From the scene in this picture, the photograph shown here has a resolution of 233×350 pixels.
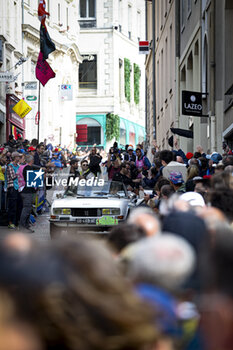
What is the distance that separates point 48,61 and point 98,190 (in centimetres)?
4075

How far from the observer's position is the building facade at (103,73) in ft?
258

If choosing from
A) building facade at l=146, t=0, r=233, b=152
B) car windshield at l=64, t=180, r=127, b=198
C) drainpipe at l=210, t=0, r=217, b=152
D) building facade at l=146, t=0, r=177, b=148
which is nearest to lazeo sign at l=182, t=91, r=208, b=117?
building facade at l=146, t=0, r=233, b=152

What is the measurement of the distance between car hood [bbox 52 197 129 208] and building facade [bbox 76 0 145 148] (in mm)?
58907

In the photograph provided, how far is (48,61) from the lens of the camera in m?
58.1

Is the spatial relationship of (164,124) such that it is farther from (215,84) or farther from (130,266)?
(130,266)

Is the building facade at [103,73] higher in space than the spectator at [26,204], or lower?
higher

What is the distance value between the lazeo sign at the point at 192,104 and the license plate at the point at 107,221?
7643 millimetres

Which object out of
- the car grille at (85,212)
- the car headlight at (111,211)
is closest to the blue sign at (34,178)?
the car grille at (85,212)

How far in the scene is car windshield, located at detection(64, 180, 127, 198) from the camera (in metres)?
18.1

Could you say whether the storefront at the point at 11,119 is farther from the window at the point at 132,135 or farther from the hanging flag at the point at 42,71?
the window at the point at 132,135

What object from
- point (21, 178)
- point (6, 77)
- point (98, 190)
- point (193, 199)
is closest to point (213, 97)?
point (98, 190)

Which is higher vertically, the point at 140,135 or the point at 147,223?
the point at 140,135

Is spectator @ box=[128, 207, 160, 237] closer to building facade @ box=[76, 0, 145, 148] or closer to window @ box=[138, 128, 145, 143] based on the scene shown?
building facade @ box=[76, 0, 145, 148]

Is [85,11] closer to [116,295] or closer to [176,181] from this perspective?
[176,181]
